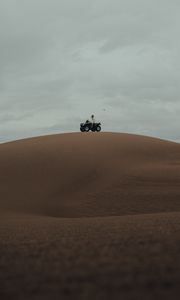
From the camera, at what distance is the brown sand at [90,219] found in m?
4.64

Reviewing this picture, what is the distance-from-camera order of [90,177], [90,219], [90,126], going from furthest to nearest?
1. [90,126]
2. [90,177]
3. [90,219]

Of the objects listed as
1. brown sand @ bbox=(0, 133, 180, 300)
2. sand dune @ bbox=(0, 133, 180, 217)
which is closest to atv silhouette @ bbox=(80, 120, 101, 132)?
brown sand @ bbox=(0, 133, 180, 300)

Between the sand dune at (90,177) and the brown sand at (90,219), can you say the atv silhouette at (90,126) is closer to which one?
the brown sand at (90,219)

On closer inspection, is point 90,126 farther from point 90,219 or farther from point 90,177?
point 90,219

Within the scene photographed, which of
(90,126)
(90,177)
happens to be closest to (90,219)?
(90,177)

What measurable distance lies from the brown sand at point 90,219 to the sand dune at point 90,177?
52 millimetres

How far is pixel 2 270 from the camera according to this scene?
5.72m

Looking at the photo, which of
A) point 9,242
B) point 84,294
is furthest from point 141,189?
point 84,294

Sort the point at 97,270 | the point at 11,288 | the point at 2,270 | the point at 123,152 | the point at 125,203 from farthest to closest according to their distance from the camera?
the point at 123,152
the point at 125,203
the point at 2,270
the point at 97,270
the point at 11,288

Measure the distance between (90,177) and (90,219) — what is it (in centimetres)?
1037

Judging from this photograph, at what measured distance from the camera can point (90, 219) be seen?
52.5ft

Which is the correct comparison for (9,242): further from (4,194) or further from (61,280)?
(4,194)

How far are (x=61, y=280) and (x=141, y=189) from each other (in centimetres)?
1859

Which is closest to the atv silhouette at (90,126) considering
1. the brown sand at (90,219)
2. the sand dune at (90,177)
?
the brown sand at (90,219)
